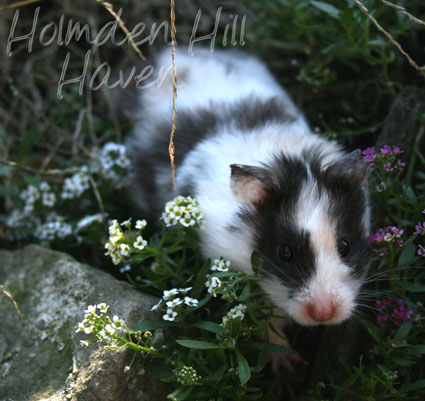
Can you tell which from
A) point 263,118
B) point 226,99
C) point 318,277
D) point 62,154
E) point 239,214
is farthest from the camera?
point 62,154

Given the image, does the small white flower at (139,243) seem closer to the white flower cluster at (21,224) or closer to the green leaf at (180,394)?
the green leaf at (180,394)

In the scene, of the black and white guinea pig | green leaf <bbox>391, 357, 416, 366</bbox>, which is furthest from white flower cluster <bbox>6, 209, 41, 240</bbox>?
green leaf <bbox>391, 357, 416, 366</bbox>

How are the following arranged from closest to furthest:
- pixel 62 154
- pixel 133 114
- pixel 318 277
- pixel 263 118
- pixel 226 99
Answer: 1. pixel 318 277
2. pixel 263 118
3. pixel 226 99
4. pixel 133 114
5. pixel 62 154

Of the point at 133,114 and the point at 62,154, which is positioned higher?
the point at 133,114

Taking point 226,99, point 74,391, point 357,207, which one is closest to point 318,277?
point 357,207

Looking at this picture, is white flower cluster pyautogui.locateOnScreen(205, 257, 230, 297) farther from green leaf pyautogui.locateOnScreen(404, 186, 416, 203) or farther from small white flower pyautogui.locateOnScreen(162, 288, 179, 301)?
green leaf pyautogui.locateOnScreen(404, 186, 416, 203)

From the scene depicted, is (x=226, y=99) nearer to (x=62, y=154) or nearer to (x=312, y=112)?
(x=312, y=112)

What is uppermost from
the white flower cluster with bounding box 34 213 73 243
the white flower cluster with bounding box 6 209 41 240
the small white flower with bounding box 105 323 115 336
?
the small white flower with bounding box 105 323 115 336
